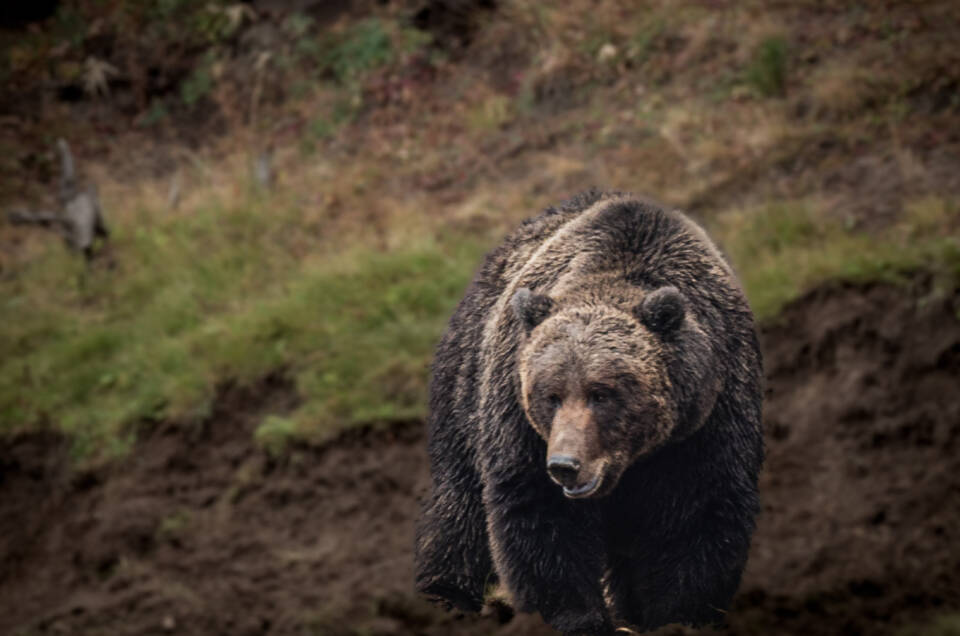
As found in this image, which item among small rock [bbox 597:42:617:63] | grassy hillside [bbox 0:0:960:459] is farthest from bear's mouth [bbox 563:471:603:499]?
small rock [bbox 597:42:617:63]

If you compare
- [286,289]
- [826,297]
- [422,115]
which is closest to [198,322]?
[286,289]

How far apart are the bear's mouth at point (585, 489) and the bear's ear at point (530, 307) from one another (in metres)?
0.35

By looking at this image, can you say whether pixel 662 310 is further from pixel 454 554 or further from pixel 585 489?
pixel 454 554

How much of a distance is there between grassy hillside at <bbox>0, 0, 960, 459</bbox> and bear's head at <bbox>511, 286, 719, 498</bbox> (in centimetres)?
847

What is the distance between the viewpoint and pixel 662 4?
15172mm

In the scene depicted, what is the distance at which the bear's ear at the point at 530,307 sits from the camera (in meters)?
1.80

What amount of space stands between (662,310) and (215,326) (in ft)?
39.5

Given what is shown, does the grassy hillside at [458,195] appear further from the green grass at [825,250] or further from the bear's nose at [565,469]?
the bear's nose at [565,469]

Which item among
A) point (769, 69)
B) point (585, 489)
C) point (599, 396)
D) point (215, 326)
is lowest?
point (215, 326)

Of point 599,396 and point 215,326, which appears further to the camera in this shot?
point 215,326

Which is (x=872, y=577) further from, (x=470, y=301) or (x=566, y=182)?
(x=470, y=301)

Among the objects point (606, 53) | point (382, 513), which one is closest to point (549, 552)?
point (382, 513)

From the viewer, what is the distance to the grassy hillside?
36.9 feet

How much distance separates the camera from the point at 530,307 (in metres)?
1.83
